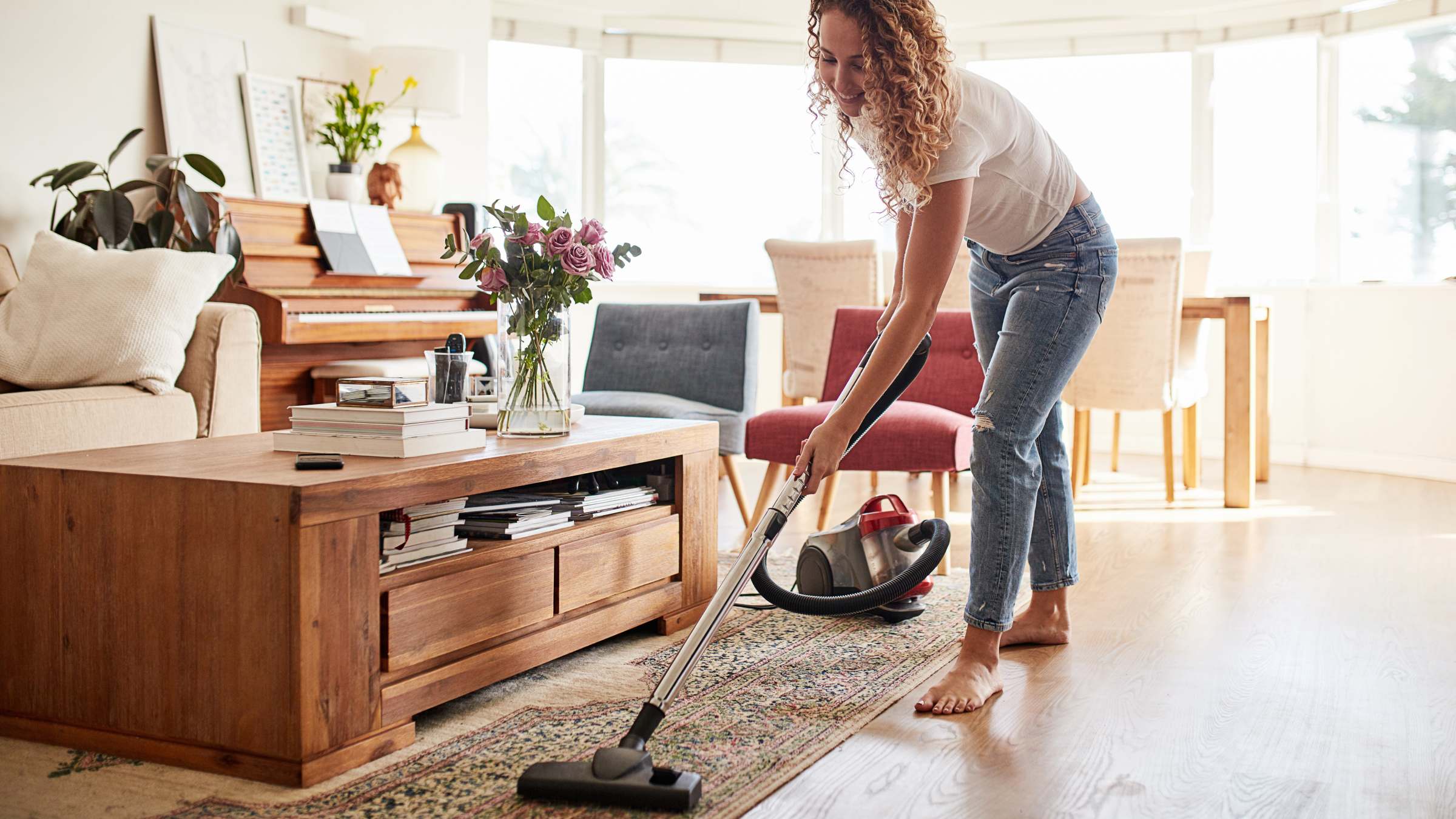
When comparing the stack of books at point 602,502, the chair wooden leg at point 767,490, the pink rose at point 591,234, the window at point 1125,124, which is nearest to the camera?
the stack of books at point 602,502

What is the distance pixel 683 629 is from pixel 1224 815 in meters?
1.22

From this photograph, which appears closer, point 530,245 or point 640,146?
point 530,245

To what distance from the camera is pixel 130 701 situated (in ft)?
5.60

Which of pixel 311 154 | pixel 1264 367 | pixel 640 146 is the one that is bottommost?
pixel 1264 367

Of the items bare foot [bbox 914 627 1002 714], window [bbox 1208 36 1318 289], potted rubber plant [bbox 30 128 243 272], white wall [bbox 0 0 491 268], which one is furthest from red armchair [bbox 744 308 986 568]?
window [bbox 1208 36 1318 289]

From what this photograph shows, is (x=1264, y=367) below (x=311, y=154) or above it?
below

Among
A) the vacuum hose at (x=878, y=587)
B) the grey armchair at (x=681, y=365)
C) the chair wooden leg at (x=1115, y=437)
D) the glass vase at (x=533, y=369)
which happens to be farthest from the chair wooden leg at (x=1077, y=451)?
the glass vase at (x=533, y=369)

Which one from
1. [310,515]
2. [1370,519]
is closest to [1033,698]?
[310,515]

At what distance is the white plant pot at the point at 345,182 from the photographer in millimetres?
4430

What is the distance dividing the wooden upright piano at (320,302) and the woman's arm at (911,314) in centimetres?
253

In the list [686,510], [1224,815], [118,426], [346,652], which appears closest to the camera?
[1224,815]

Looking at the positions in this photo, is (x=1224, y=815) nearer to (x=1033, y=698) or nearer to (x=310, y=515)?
(x=1033, y=698)

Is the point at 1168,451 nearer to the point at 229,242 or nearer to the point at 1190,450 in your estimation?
the point at 1190,450

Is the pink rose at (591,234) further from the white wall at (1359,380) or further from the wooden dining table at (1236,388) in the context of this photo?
the white wall at (1359,380)
